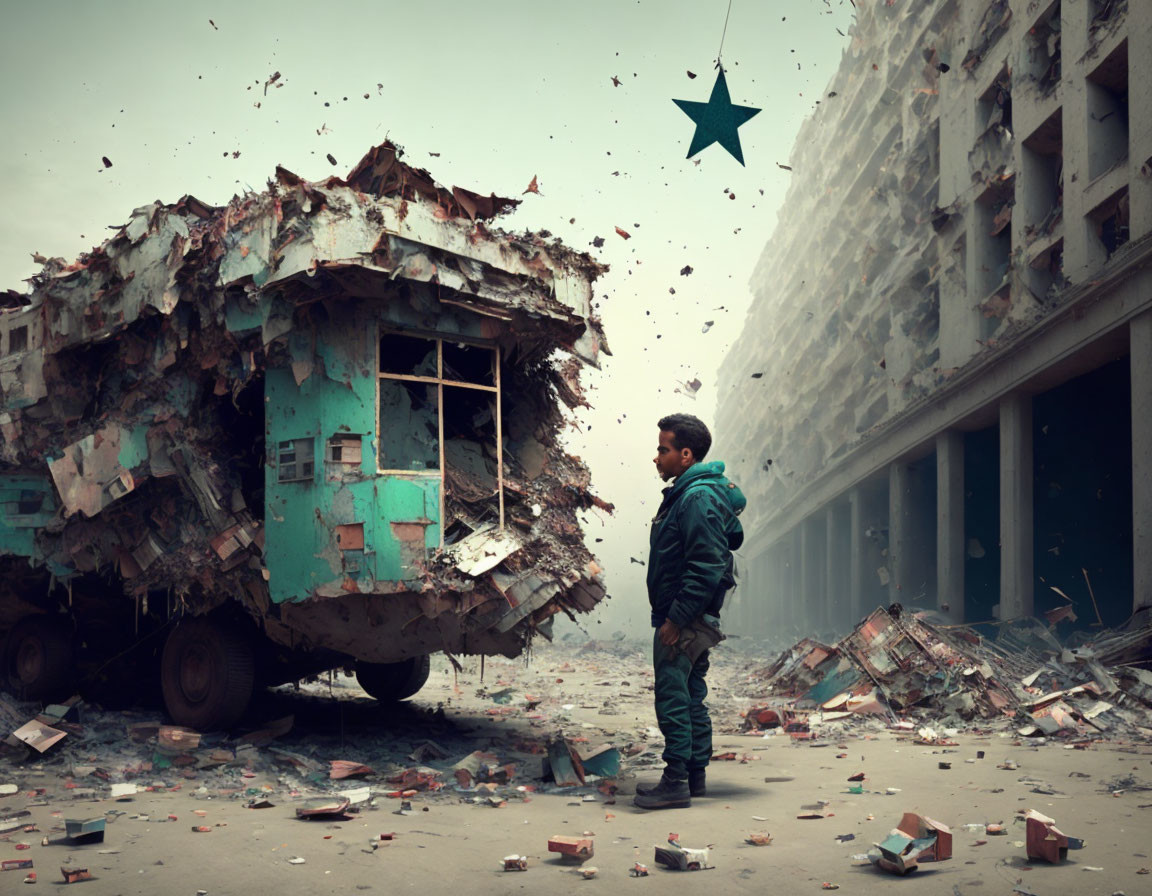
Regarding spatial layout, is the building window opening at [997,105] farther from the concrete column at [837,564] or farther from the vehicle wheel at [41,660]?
the vehicle wheel at [41,660]

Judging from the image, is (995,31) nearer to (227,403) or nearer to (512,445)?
(512,445)

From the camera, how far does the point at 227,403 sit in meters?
9.19

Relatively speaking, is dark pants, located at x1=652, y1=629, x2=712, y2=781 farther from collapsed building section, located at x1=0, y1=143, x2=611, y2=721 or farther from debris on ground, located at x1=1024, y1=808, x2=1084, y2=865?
collapsed building section, located at x1=0, y1=143, x2=611, y2=721

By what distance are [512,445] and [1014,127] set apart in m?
11.6

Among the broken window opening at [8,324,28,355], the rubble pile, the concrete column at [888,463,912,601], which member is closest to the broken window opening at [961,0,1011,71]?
the concrete column at [888,463,912,601]

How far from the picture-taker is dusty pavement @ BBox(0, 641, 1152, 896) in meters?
4.11

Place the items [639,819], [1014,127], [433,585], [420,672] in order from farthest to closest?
[1014,127] < [420,672] < [433,585] < [639,819]

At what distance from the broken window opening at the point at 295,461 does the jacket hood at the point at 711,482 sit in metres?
3.41

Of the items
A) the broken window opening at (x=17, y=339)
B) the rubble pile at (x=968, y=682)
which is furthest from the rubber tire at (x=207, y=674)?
the rubble pile at (x=968, y=682)

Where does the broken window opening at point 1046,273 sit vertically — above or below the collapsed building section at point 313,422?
above

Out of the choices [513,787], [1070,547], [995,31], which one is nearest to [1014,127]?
[995,31]

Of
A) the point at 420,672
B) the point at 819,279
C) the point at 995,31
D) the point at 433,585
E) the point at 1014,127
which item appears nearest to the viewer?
the point at 433,585

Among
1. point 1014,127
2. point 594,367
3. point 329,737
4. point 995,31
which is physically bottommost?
point 329,737

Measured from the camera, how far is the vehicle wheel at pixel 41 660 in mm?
10453
